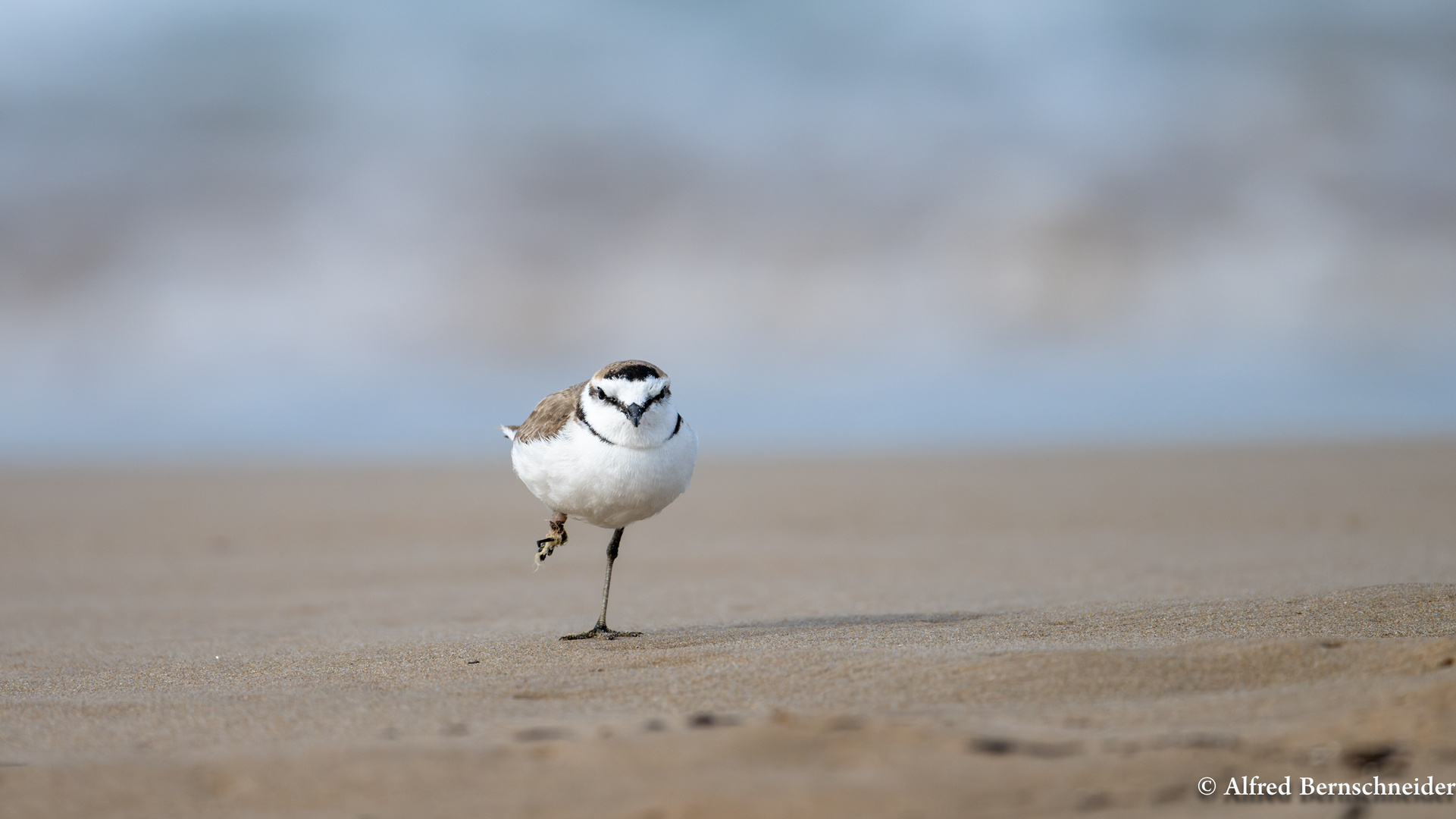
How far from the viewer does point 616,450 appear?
5.33 metres

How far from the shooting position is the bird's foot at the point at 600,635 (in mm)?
5547

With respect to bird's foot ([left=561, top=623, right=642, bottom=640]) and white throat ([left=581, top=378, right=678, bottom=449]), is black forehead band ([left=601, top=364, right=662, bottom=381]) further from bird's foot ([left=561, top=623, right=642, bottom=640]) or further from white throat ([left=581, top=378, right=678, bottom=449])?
bird's foot ([left=561, top=623, right=642, bottom=640])

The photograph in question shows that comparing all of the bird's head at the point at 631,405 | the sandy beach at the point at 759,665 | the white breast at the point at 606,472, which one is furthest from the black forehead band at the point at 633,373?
the sandy beach at the point at 759,665

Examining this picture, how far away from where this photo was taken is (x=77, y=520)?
1251cm

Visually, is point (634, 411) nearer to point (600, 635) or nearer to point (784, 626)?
point (600, 635)

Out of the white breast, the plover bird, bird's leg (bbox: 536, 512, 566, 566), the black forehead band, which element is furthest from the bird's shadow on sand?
the black forehead band

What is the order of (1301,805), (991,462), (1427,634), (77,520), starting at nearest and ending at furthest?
(1301,805), (1427,634), (77,520), (991,462)

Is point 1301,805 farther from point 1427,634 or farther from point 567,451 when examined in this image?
point 567,451

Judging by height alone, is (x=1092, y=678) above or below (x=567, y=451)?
below

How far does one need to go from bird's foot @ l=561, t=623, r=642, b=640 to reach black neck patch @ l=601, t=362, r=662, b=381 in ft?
3.76

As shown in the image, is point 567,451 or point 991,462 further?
point 991,462

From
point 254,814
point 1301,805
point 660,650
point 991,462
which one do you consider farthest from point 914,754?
point 991,462

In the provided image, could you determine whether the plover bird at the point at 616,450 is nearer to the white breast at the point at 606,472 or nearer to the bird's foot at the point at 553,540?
the white breast at the point at 606,472

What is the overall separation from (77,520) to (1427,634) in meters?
11.9
